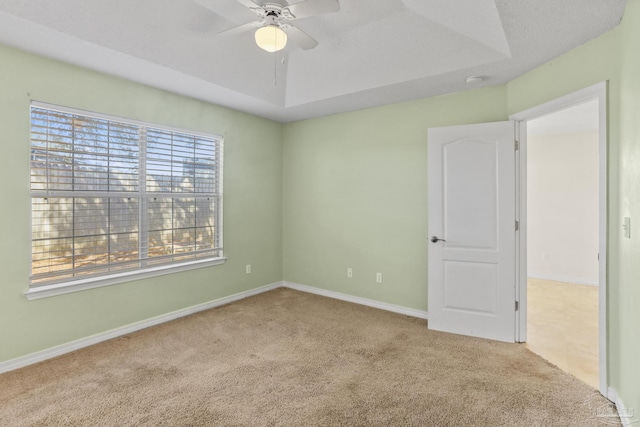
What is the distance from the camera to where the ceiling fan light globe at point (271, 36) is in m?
2.05

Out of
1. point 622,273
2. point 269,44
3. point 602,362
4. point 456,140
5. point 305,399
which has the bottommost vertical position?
point 305,399

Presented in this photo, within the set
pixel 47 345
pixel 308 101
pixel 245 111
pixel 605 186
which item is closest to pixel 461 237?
pixel 605 186

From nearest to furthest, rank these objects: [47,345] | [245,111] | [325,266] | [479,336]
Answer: [47,345]
[479,336]
[245,111]
[325,266]

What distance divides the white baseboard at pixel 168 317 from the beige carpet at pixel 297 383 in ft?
0.25

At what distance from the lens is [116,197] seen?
3.07 metres

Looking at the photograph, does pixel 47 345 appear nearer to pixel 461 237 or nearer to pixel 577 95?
pixel 461 237

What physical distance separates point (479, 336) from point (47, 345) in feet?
12.3

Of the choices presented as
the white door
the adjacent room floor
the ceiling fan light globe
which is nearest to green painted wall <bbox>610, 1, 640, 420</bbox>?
the adjacent room floor

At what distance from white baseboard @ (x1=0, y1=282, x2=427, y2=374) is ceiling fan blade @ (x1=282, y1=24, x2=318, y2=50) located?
9.60 feet

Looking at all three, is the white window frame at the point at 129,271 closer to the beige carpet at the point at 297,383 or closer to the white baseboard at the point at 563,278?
the beige carpet at the point at 297,383

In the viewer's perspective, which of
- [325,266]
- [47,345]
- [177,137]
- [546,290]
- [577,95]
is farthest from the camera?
[546,290]

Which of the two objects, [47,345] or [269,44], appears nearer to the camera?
[269,44]

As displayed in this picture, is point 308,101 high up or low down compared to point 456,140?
up

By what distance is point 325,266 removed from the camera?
14.6ft
